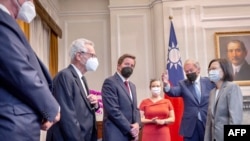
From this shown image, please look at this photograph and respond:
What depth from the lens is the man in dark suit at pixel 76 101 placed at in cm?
246

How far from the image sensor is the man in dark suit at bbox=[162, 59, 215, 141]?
12.4 ft

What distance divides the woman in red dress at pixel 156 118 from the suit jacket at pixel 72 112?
161cm

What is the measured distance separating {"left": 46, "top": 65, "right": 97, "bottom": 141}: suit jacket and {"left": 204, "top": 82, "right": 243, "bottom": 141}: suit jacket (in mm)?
1067

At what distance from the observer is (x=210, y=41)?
646 cm

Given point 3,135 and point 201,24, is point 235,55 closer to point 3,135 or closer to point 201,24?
point 201,24

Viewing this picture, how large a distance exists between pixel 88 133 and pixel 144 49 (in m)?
4.33

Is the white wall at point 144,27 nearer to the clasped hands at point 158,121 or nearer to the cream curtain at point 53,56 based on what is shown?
the cream curtain at point 53,56

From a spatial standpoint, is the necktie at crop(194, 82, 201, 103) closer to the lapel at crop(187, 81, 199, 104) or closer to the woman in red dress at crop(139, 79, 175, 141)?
the lapel at crop(187, 81, 199, 104)

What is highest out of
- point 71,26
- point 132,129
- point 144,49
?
point 71,26

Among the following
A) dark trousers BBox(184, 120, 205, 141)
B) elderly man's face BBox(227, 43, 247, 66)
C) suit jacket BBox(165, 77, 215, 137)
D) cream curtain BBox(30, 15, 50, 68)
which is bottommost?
dark trousers BBox(184, 120, 205, 141)

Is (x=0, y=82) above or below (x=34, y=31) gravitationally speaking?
below

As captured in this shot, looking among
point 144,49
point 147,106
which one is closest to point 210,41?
point 144,49

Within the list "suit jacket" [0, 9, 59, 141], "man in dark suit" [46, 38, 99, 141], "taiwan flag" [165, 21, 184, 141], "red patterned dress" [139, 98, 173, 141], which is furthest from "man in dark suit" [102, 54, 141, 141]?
"taiwan flag" [165, 21, 184, 141]

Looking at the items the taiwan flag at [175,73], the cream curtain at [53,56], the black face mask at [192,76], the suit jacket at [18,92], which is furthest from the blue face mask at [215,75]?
the cream curtain at [53,56]
